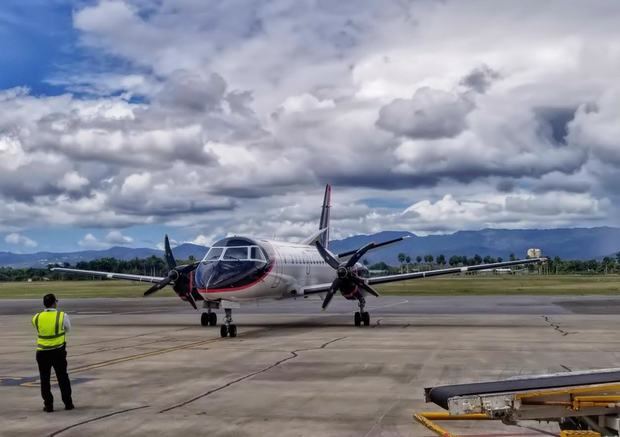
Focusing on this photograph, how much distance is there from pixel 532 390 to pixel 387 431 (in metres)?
2.93

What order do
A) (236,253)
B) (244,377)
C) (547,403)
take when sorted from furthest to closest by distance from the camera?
(236,253) → (244,377) → (547,403)

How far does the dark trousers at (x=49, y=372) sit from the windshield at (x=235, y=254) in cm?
1321

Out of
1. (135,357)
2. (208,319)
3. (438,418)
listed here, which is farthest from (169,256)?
(438,418)

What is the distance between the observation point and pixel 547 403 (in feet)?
23.1

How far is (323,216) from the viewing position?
139ft

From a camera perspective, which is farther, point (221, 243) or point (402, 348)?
point (221, 243)

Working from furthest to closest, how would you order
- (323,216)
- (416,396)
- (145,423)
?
(323,216), (416,396), (145,423)

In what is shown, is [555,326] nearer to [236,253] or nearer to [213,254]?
[236,253]

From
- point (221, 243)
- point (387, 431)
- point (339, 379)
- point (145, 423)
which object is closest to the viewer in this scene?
point (387, 431)

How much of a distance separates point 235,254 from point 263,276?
1350 millimetres

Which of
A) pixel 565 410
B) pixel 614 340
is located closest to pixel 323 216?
pixel 614 340

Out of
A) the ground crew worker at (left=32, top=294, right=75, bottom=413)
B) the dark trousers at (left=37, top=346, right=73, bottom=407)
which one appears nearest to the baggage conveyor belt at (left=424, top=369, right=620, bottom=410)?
the dark trousers at (left=37, top=346, right=73, bottom=407)

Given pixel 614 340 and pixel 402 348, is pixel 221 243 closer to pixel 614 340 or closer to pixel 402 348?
pixel 402 348

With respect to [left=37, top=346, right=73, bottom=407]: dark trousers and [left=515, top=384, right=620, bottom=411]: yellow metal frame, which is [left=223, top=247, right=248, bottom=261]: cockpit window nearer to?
[left=37, top=346, right=73, bottom=407]: dark trousers
